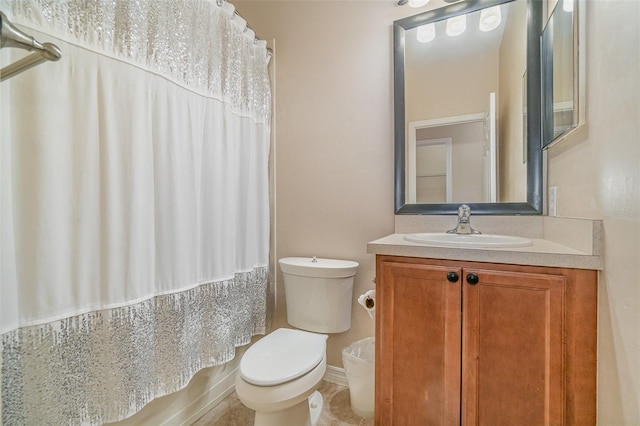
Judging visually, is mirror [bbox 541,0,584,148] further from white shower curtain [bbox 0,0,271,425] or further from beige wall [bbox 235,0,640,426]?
white shower curtain [bbox 0,0,271,425]

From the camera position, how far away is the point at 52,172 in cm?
84

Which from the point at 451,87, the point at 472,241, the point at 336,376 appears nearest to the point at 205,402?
the point at 336,376

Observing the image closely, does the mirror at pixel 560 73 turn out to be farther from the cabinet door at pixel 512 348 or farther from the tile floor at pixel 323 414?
the tile floor at pixel 323 414

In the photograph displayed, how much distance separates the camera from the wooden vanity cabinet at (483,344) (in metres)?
0.87

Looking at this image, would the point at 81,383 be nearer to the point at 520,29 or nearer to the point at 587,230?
the point at 587,230

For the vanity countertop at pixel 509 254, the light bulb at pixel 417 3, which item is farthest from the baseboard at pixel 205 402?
the light bulb at pixel 417 3

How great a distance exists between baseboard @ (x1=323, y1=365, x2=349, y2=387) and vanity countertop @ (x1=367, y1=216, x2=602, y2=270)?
1.03 m

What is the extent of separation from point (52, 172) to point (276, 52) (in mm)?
1538

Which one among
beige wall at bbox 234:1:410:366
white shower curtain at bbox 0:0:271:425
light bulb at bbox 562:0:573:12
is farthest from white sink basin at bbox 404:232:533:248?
white shower curtain at bbox 0:0:271:425

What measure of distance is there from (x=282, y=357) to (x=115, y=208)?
89 cm

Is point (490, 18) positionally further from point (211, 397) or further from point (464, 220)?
point (211, 397)

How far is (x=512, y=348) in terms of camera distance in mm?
942

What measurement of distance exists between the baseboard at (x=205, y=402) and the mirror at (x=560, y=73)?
2.04 meters

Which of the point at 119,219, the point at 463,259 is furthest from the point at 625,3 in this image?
the point at 119,219
